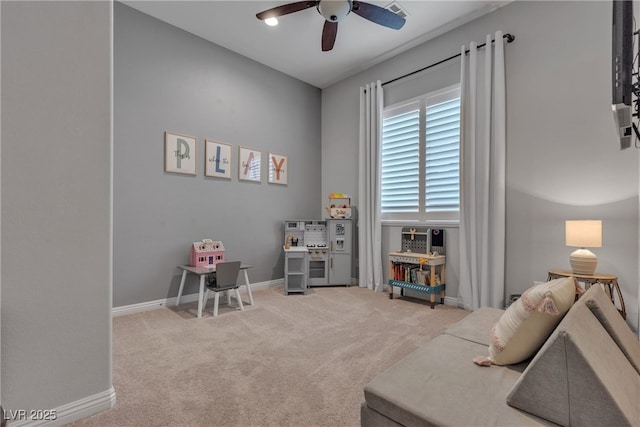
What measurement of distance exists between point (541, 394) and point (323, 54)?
432cm

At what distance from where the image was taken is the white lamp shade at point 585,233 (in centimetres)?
233

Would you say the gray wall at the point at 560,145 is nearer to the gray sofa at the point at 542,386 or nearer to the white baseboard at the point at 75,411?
the gray sofa at the point at 542,386

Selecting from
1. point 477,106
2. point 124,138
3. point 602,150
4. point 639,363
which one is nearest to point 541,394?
point 639,363

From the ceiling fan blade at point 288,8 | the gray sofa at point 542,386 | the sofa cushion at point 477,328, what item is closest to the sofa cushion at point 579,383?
the gray sofa at point 542,386

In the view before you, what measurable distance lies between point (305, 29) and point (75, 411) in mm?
3999

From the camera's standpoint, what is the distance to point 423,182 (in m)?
3.88

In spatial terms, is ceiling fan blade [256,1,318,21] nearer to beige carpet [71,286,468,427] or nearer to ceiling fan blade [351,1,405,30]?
ceiling fan blade [351,1,405,30]

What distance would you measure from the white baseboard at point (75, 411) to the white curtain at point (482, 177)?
3.31 metres

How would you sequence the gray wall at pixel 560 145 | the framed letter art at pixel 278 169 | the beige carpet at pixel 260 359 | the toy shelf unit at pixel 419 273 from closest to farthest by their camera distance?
the beige carpet at pixel 260 359, the gray wall at pixel 560 145, the toy shelf unit at pixel 419 273, the framed letter art at pixel 278 169

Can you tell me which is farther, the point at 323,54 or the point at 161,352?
the point at 323,54

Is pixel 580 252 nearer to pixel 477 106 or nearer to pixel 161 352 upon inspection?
pixel 477 106

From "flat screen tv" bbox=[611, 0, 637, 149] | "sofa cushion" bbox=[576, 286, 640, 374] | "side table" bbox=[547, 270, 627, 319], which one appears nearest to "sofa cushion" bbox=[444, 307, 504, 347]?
"sofa cushion" bbox=[576, 286, 640, 374]

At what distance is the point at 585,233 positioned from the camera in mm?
2363

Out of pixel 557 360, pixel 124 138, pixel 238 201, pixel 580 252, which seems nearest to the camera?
pixel 557 360
